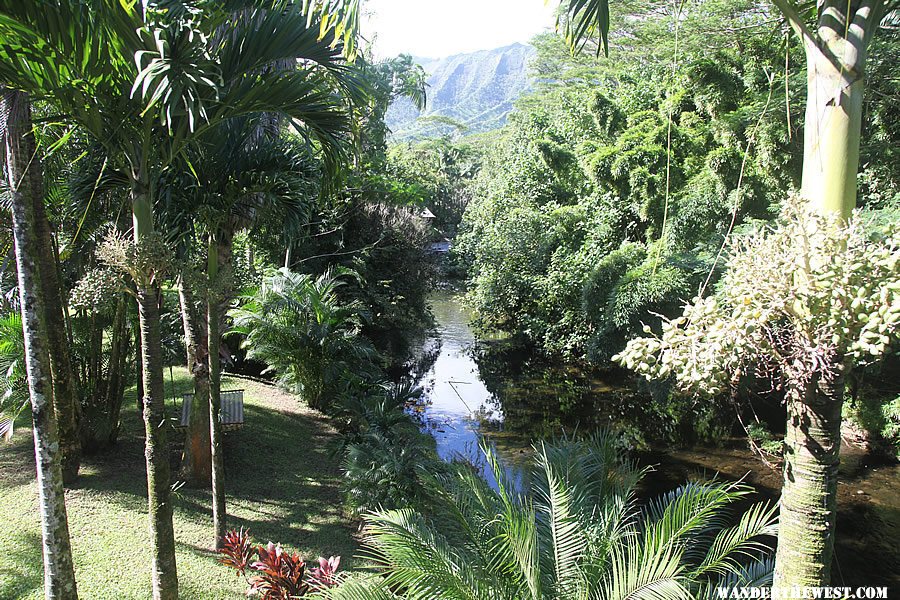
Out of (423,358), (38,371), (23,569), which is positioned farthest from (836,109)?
(423,358)

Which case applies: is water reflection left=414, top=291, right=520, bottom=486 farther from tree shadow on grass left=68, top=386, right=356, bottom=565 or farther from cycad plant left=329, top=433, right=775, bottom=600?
cycad plant left=329, top=433, right=775, bottom=600

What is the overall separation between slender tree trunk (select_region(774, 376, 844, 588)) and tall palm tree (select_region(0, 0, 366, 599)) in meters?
2.91

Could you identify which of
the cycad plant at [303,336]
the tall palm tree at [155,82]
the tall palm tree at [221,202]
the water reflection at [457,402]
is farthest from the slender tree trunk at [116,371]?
the water reflection at [457,402]

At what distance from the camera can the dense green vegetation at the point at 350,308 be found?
182 cm

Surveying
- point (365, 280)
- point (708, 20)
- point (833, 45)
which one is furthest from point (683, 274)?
point (833, 45)

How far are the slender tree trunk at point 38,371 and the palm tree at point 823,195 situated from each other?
13.3ft

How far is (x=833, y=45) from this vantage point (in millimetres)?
1801

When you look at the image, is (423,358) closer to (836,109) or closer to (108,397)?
(108,397)

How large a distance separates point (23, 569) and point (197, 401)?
2174 mm

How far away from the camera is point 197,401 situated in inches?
260

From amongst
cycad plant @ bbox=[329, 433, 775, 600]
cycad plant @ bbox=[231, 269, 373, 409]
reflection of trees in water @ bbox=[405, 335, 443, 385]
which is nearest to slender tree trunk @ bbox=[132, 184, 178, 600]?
cycad plant @ bbox=[329, 433, 775, 600]

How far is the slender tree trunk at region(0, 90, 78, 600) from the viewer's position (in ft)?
12.0

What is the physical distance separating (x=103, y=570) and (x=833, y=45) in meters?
6.02

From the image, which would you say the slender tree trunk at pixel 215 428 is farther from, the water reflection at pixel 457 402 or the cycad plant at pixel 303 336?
the cycad plant at pixel 303 336
